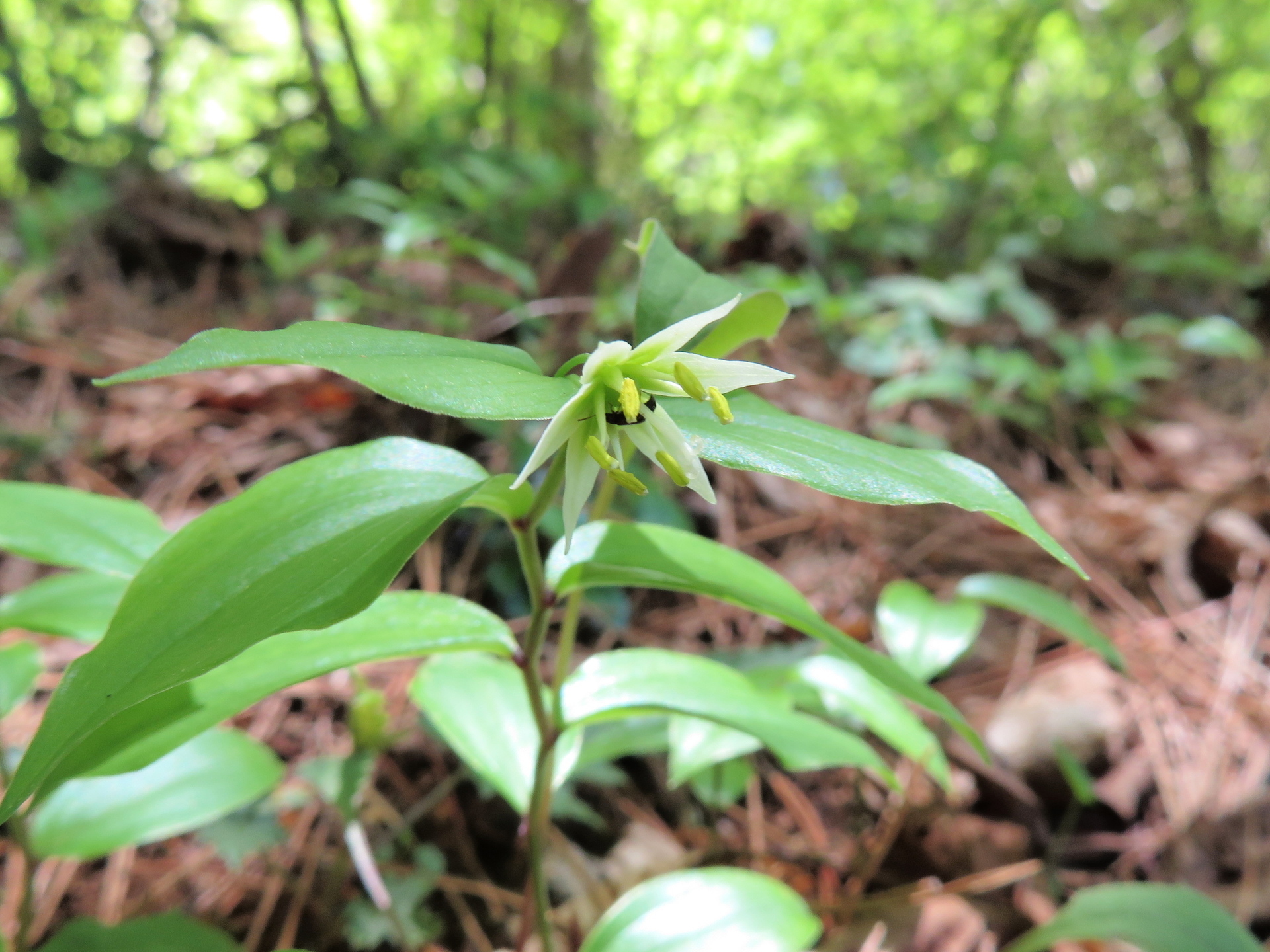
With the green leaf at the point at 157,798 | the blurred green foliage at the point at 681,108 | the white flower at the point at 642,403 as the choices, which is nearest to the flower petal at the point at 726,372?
the white flower at the point at 642,403

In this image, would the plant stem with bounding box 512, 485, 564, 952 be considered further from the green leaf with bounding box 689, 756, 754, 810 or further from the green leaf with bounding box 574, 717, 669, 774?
the green leaf with bounding box 689, 756, 754, 810

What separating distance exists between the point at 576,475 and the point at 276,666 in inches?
12.8

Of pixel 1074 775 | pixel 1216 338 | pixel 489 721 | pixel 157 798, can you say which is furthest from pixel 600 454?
pixel 1216 338

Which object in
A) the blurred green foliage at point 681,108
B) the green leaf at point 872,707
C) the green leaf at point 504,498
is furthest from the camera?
the blurred green foliage at point 681,108

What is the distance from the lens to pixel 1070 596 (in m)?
1.97

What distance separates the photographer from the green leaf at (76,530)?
0.77 metres

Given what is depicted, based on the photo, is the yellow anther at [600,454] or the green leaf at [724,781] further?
the green leaf at [724,781]

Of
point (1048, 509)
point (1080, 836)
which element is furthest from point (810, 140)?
point (1080, 836)

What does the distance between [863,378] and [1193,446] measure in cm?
125

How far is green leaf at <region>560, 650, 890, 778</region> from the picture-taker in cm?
75

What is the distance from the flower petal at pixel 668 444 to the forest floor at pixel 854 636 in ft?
2.30

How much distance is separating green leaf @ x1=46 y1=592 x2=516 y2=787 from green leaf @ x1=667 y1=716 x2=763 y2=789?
38cm

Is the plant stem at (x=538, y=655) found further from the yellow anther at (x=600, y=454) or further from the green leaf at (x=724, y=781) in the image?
the green leaf at (x=724, y=781)

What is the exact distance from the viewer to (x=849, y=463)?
477 millimetres
